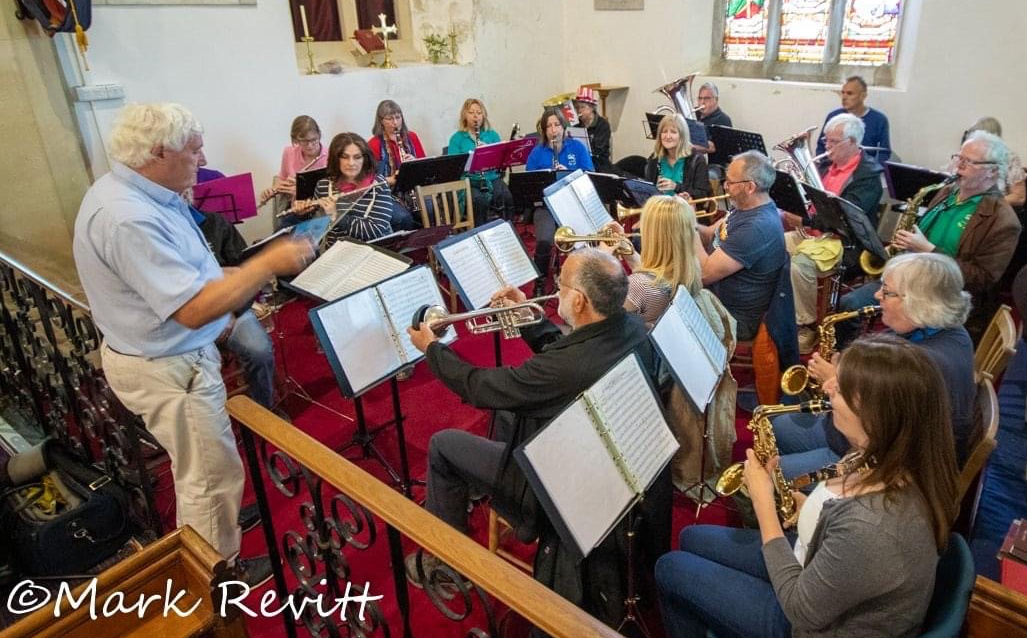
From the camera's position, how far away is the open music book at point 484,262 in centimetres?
315

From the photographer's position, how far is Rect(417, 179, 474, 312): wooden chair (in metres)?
5.59

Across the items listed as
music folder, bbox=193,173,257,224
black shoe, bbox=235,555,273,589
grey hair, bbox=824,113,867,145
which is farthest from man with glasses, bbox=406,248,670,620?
grey hair, bbox=824,113,867,145

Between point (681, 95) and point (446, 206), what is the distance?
2866mm

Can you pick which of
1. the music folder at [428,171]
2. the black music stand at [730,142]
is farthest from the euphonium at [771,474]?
the black music stand at [730,142]

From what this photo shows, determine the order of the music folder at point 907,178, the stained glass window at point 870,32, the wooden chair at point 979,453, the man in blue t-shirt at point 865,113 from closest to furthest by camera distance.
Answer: the wooden chair at point 979,453, the music folder at point 907,178, the man in blue t-shirt at point 865,113, the stained glass window at point 870,32

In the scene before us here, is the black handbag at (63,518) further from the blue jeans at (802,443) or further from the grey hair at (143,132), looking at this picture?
the blue jeans at (802,443)

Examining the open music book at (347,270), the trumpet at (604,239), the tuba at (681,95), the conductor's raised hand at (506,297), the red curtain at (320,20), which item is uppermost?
the red curtain at (320,20)

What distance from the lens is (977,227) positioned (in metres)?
3.79

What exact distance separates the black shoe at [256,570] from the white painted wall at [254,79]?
3759mm

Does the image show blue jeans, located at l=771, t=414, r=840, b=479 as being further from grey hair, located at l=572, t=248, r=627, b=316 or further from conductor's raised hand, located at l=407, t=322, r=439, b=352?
conductor's raised hand, located at l=407, t=322, r=439, b=352

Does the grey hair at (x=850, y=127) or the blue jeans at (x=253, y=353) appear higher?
the grey hair at (x=850, y=127)

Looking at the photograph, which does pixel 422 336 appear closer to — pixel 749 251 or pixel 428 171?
pixel 749 251

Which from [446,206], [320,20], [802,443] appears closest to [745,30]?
[446,206]

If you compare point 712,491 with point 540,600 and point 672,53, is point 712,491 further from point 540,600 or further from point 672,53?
point 672,53
